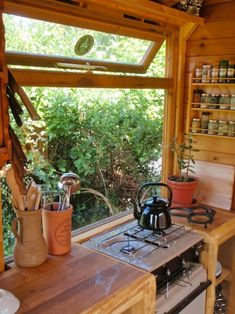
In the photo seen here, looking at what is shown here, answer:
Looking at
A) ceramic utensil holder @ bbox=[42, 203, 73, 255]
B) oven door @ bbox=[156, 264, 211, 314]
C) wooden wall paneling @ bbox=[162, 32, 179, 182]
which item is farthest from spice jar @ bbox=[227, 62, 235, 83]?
ceramic utensil holder @ bbox=[42, 203, 73, 255]

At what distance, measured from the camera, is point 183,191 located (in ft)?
7.31

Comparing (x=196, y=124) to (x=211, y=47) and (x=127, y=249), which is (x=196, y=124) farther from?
(x=127, y=249)

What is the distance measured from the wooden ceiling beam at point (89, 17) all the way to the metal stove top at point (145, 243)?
1.10 m

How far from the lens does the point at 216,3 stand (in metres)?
2.23

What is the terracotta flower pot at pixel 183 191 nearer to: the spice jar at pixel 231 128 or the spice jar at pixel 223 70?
the spice jar at pixel 231 128

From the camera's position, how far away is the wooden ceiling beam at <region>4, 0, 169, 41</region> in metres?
1.50

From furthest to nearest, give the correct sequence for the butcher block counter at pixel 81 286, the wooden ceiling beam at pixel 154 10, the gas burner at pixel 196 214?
the gas burner at pixel 196 214
the wooden ceiling beam at pixel 154 10
the butcher block counter at pixel 81 286

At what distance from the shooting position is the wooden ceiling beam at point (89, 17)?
1.50m

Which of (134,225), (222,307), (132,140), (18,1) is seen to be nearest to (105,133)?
(132,140)

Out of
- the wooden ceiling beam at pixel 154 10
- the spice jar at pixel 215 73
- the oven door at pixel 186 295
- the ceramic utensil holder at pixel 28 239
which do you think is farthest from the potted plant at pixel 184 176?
the ceramic utensil holder at pixel 28 239

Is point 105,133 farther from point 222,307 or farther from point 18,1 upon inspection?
point 222,307

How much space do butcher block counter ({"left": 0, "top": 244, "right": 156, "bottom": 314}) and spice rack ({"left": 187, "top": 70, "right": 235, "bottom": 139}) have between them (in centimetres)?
122

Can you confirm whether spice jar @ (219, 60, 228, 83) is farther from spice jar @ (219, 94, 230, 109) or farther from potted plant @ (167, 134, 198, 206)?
potted plant @ (167, 134, 198, 206)

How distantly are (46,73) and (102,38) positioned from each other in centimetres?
48
